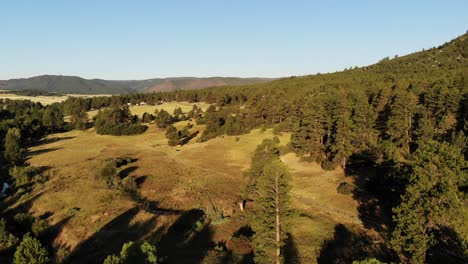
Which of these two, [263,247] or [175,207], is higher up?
[263,247]

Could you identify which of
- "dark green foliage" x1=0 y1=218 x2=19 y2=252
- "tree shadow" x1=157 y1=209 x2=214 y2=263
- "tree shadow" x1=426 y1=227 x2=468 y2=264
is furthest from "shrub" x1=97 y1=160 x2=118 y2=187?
"tree shadow" x1=426 y1=227 x2=468 y2=264

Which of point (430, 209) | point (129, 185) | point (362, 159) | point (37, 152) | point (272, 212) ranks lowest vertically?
point (37, 152)

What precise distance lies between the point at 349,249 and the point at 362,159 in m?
30.8

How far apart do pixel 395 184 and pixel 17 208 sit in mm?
49774

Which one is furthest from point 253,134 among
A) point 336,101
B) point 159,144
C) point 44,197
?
point 44,197

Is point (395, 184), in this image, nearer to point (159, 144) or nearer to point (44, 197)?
point (44, 197)

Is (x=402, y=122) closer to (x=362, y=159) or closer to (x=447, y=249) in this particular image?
(x=362, y=159)

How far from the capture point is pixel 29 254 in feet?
86.4

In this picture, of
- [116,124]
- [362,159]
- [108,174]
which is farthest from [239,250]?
[116,124]

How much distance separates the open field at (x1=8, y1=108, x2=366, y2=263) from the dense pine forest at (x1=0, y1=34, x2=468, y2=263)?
2709mm

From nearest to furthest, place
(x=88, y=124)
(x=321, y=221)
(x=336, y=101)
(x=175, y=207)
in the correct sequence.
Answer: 1. (x=321, y=221)
2. (x=175, y=207)
3. (x=336, y=101)
4. (x=88, y=124)

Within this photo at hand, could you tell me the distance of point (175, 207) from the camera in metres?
48.0

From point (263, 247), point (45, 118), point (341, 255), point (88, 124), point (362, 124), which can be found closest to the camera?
point (263, 247)

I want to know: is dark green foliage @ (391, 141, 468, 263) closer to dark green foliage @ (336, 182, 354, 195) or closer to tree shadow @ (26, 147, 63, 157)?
dark green foliage @ (336, 182, 354, 195)
